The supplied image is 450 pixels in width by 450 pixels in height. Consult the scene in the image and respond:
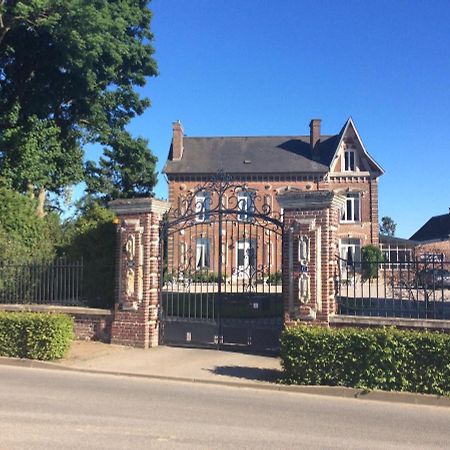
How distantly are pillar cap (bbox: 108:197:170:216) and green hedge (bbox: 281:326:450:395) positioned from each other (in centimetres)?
459

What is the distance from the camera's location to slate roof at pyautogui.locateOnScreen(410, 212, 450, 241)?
169ft

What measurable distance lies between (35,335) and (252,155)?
34.3 m

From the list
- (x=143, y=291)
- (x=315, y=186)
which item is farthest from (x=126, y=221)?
(x=315, y=186)

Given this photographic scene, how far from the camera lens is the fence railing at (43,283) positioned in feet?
42.4

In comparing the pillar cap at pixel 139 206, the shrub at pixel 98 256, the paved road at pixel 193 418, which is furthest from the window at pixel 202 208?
the paved road at pixel 193 418

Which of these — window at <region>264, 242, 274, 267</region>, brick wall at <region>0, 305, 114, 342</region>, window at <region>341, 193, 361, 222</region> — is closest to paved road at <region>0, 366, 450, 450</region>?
brick wall at <region>0, 305, 114, 342</region>

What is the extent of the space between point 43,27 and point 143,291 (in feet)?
38.0

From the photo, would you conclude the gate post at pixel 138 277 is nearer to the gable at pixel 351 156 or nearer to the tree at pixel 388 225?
the gable at pixel 351 156

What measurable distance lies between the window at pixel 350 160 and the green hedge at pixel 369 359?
3496 centimetres

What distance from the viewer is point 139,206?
11711 millimetres

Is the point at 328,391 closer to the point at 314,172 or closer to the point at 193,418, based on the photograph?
the point at 193,418

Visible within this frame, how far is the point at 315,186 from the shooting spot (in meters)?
41.4

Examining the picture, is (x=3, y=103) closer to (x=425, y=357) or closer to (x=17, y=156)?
(x=17, y=156)

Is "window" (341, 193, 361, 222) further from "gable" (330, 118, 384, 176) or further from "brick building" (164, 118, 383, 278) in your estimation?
→ "gable" (330, 118, 384, 176)
